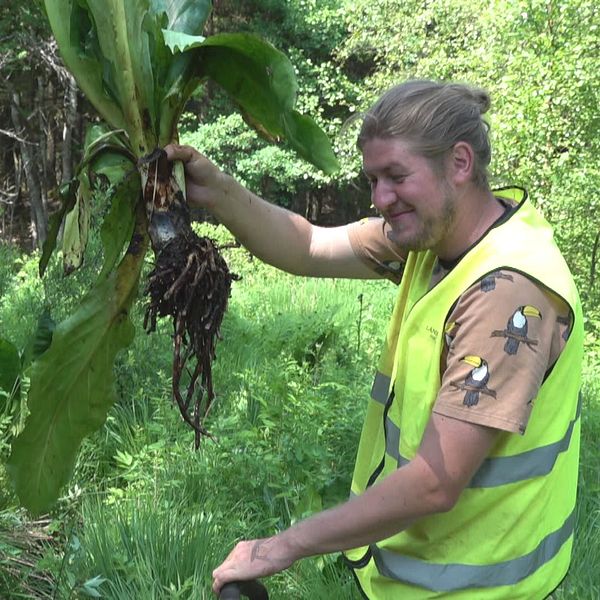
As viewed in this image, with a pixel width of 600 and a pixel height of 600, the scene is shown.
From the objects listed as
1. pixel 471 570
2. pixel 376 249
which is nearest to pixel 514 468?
pixel 471 570

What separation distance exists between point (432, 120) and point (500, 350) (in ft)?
1.87

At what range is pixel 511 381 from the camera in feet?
4.80

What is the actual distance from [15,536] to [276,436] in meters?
1.40

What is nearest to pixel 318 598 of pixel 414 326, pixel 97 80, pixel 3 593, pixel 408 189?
pixel 3 593

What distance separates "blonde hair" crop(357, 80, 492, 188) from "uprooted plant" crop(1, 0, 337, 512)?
1.38ft

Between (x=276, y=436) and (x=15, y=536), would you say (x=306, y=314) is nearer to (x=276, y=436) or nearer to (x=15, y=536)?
(x=276, y=436)

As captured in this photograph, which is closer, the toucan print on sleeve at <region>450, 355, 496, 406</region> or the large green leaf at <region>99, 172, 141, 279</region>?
the toucan print on sleeve at <region>450, 355, 496, 406</region>

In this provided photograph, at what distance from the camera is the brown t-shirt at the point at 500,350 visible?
1.46 meters

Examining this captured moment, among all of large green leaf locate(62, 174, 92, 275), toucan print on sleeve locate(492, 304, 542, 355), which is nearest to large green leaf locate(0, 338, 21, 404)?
large green leaf locate(62, 174, 92, 275)

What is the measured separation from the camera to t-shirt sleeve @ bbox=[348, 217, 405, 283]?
2338 mm

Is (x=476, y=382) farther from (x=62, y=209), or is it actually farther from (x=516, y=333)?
(x=62, y=209)

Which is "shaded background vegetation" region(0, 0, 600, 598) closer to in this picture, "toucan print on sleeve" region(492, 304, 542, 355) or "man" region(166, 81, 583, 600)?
"man" region(166, 81, 583, 600)

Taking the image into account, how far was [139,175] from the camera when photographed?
204cm

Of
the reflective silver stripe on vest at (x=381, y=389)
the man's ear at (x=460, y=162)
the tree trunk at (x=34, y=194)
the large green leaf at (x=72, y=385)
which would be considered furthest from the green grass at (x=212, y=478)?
the tree trunk at (x=34, y=194)
